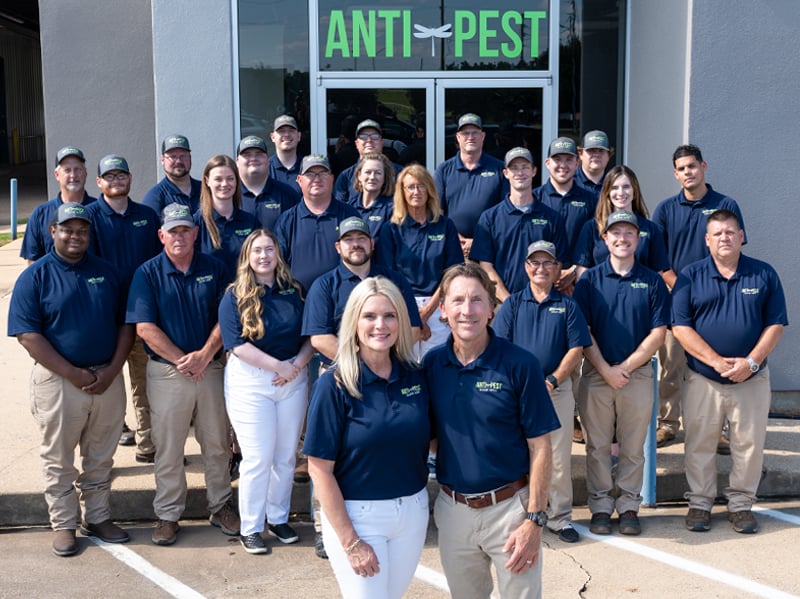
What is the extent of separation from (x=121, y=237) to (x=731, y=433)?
454cm

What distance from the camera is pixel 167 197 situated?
785 centimetres

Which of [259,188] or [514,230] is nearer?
[514,230]

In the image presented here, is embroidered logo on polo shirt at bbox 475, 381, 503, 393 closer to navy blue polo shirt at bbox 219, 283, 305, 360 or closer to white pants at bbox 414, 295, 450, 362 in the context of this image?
navy blue polo shirt at bbox 219, 283, 305, 360

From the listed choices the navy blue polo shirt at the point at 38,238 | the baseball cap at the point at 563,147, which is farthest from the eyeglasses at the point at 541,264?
the navy blue polo shirt at the point at 38,238

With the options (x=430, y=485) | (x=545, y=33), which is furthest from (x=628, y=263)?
(x=545, y=33)

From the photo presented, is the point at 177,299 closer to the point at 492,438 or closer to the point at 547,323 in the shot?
the point at 547,323

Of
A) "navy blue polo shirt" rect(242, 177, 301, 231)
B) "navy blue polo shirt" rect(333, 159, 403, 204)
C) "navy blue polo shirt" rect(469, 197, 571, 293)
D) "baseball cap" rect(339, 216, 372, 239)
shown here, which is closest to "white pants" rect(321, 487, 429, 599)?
"baseball cap" rect(339, 216, 372, 239)

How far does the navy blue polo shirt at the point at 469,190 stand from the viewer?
326 inches

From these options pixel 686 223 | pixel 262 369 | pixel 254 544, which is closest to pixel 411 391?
pixel 262 369

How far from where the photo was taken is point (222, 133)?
9.88m

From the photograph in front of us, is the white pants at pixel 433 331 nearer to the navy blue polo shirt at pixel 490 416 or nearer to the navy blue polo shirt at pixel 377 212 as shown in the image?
the navy blue polo shirt at pixel 377 212

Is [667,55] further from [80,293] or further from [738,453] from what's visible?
[80,293]

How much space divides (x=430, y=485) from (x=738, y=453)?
2160 mm

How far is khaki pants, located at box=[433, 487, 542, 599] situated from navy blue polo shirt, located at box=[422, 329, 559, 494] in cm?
11
